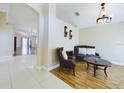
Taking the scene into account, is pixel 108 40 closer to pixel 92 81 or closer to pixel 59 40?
pixel 59 40

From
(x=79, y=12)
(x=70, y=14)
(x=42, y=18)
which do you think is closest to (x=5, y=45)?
(x=42, y=18)

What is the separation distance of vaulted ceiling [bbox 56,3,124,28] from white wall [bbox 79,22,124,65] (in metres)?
0.52

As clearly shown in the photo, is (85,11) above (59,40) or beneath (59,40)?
above

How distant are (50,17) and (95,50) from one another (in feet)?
13.8

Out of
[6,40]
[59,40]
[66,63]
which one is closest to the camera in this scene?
[66,63]

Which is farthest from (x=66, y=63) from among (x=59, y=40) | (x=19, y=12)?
(x=19, y=12)

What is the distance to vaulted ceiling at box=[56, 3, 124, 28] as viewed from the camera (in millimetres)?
5059

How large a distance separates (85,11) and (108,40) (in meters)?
2.55

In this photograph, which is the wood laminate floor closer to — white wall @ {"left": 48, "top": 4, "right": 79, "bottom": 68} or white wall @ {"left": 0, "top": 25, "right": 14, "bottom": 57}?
white wall @ {"left": 48, "top": 4, "right": 79, "bottom": 68}

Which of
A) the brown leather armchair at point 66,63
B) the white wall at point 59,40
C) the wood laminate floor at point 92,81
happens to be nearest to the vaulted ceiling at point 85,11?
the white wall at point 59,40

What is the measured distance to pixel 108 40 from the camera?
6.92 meters

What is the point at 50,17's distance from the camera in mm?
4645
